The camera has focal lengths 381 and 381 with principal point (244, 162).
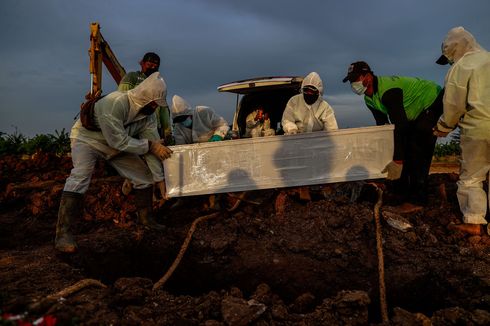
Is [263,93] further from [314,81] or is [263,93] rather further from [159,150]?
[159,150]

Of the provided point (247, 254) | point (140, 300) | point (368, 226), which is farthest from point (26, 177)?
point (368, 226)

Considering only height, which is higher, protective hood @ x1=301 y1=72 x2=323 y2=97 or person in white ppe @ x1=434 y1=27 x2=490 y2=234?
protective hood @ x1=301 y1=72 x2=323 y2=97

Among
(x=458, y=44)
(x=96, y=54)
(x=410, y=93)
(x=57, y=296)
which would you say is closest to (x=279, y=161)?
(x=410, y=93)

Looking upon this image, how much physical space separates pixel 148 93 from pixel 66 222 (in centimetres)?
159

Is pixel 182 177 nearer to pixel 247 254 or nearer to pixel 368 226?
pixel 247 254

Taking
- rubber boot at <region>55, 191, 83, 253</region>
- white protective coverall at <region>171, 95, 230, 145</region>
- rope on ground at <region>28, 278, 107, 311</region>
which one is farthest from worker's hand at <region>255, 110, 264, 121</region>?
rope on ground at <region>28, 278, 107, 311</region>

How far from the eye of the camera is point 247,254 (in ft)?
13.4

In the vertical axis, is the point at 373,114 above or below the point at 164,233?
above

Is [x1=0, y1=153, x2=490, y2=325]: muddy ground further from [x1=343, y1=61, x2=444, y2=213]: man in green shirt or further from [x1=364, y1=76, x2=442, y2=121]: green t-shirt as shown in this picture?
[x1=364, y1=76, x2=442, y2=121]: green t-shirt

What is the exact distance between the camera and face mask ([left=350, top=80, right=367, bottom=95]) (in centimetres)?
456

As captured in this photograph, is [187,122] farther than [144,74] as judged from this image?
Yes

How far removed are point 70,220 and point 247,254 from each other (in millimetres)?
1887

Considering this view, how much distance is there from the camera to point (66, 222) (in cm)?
395

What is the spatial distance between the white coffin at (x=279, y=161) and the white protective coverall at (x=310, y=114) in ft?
1.73
